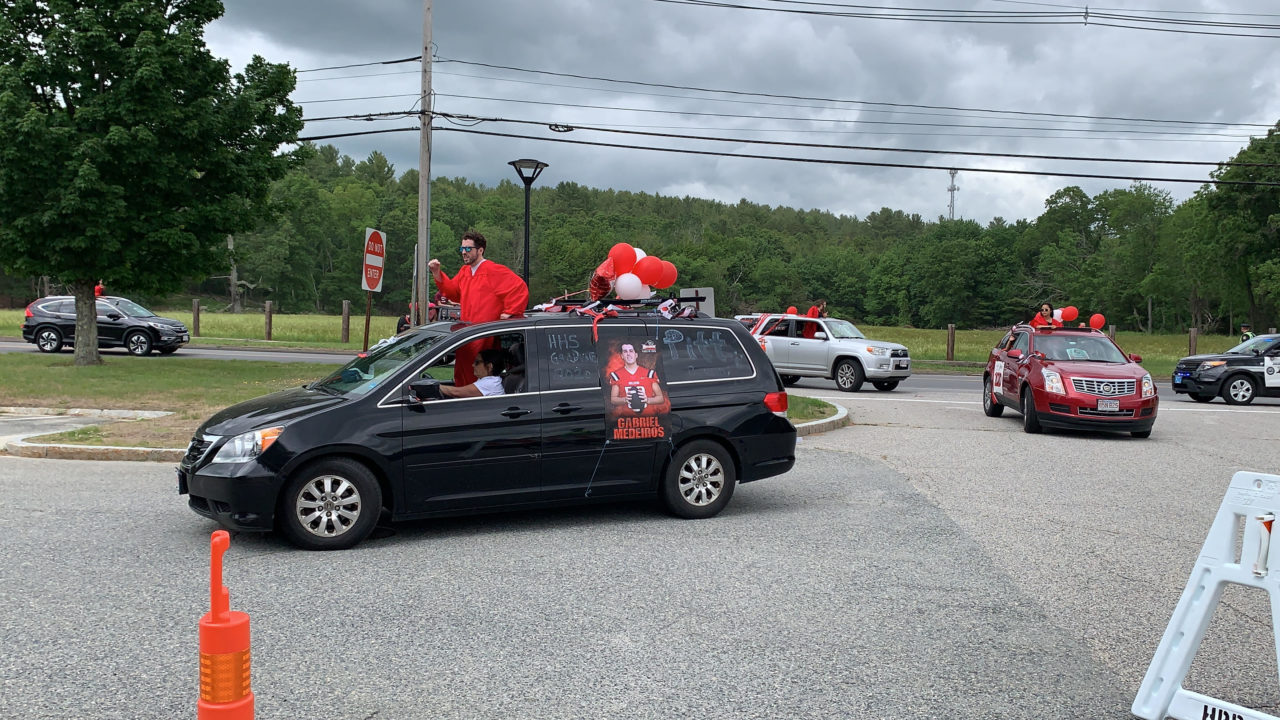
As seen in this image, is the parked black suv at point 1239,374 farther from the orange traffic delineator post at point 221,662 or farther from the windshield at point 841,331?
the orange traffic delineator post at point 221,662

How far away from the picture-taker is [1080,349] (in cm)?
1496

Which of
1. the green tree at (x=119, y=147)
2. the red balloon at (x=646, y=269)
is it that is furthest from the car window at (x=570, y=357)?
the green tree at (x=119, y=147)

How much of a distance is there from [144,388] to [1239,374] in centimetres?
2138

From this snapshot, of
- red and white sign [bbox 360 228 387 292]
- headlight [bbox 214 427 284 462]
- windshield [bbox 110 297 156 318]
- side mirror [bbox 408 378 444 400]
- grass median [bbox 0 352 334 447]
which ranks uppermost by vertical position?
red and white sign [bbox 360 228 387 292]

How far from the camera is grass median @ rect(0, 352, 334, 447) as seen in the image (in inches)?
454

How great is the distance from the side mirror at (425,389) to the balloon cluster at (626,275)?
204 cm

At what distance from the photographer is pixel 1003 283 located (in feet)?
345

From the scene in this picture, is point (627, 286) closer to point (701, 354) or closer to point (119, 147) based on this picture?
point (701, 354)

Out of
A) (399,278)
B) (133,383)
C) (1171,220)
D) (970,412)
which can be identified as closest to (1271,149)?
(1171,220)

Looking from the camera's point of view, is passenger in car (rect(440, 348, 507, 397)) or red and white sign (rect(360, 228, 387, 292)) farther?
red and white sign (rect(360, 228, 387, 292))

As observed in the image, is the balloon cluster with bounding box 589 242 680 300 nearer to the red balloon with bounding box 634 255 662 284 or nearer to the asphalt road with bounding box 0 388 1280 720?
the red balloon with bounding box 634 255 662 284

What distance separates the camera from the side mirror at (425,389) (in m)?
6.91

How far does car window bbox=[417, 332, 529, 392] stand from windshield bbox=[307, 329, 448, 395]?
0.16 meters

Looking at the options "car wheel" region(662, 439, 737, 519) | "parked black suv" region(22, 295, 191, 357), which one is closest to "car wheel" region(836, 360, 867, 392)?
"car wheel" region(662, 439, 737, 519)
